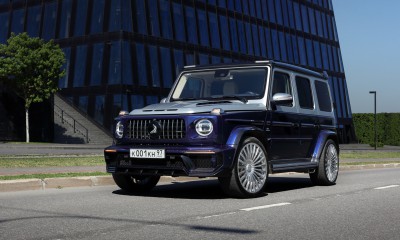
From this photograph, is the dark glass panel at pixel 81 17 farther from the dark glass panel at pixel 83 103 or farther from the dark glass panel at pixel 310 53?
the dark glass panel at pixel 310 53

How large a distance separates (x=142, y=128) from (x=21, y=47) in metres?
29.0

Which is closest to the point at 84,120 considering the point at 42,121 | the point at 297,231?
the point at 42,121

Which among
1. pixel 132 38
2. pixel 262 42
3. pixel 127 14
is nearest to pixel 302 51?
pixel 262 42

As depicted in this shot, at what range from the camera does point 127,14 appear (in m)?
39.2

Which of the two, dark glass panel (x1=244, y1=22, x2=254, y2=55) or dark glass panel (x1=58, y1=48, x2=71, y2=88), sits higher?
dark glass panel (x1=244, y1=22, x2=254, y2=55)

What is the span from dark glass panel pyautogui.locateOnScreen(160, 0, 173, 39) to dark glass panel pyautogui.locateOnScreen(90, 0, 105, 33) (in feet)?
14.2

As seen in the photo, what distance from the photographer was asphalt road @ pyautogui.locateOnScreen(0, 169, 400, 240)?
5.59 meters

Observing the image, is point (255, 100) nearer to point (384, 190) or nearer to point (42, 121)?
point (384, 190)

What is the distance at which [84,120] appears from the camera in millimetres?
39562

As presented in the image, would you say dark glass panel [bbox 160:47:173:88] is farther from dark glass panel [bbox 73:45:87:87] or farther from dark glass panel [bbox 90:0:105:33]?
dark glass panel [bbox 73:45:87:87]

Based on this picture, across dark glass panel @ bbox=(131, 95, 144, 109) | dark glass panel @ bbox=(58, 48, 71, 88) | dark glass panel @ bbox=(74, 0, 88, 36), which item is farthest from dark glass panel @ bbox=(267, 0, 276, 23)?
dark glass panel @ bbox=(58, 48, 71, 88)

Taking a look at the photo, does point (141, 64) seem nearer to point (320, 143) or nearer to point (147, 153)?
point (320, 143)

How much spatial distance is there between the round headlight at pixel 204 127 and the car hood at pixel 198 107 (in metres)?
0.18

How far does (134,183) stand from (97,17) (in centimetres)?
3224
